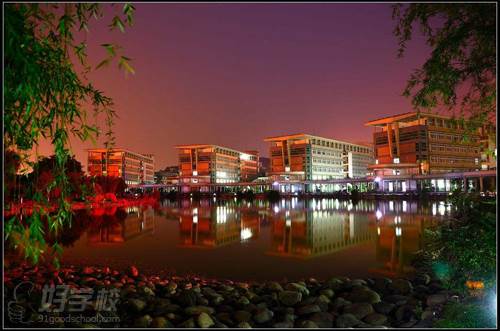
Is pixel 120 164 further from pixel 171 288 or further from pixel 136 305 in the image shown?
pixel 136 305

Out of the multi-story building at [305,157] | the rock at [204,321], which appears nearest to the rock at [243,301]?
the rock at [204,321]

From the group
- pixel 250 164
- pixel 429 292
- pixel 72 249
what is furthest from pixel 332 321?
pixel 250 164

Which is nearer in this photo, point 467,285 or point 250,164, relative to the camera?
point 467,285

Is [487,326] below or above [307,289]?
above

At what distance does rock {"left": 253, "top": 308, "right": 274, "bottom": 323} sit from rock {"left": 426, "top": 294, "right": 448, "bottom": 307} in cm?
Result: 370

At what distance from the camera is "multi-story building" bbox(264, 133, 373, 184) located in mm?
135375

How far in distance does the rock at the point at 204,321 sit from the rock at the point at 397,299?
4397mm

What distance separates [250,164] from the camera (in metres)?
196

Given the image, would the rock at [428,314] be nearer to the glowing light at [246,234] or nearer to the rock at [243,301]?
the rock at [243,301]

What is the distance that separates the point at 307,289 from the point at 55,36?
8.59 meters

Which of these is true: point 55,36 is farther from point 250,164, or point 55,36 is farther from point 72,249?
point 250,164

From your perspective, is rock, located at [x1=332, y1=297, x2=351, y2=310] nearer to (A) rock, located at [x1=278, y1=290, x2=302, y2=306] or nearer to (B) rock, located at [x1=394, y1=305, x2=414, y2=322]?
(A) rock, located at [x1=278, y1=290, x2=302, y2=306]

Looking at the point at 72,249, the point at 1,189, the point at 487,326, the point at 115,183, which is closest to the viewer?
the point at 1,189

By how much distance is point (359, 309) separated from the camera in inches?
326
